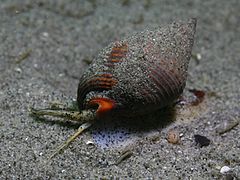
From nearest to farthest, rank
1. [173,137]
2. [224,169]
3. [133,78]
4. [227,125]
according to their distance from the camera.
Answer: [224,169] → [133,78] → [173,137] → [227,125]

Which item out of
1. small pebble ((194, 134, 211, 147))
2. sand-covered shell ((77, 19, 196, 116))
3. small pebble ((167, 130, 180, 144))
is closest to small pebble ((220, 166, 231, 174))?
small pebble ((194, 134, 211, 147))

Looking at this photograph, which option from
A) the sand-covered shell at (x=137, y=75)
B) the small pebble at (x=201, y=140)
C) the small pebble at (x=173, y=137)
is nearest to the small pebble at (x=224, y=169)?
the small pebble at (x=201, y=140)

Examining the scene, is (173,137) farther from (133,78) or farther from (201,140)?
(133,78)

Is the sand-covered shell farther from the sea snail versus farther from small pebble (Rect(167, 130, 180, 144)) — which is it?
small pebble (Rect(167, 130, 180, 144))

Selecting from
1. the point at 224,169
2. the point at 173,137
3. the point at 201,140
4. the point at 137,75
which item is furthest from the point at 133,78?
the point at 224,169

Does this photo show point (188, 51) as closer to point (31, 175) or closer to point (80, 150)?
point (80, 150)

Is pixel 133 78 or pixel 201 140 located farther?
pixel 201 140

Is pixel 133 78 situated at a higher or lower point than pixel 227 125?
higher
